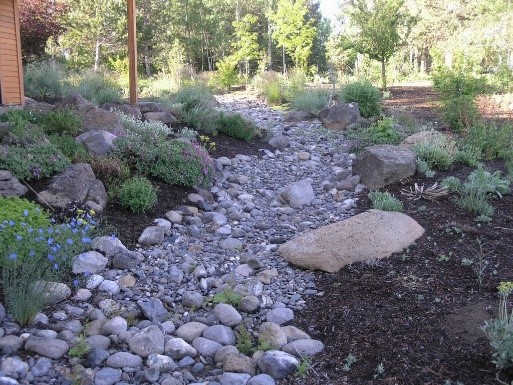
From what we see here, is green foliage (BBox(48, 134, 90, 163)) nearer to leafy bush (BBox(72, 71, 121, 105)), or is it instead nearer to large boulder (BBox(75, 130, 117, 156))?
large boulder (BBox(75, 130, 117, 156))

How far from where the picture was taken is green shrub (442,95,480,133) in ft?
27.2

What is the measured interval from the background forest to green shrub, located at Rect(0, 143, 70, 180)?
26.2ft

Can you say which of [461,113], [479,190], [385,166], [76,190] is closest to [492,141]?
[461,113]

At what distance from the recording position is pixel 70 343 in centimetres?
312

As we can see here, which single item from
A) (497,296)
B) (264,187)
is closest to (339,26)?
(264,187)

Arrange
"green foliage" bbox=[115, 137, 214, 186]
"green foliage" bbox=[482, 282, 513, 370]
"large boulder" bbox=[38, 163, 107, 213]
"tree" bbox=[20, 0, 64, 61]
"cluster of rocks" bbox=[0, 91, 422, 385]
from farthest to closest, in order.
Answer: "tree" bbox=[20, 0, 64, 61]
"green foliage" bbox=[115, 137, 214, 186]
"large boulder" bbox=[38, 163, 107, 213]
"cluster of rocks" bbox=[0, 91, 422, 385]
"green foliage" bbox=[482, 282, 513, 370]

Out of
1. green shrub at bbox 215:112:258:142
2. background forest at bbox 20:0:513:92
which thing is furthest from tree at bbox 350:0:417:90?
green shrub at bbox 215:112:258:142

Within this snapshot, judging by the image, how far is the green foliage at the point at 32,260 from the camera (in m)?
3.21

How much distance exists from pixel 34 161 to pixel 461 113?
→ 658cm

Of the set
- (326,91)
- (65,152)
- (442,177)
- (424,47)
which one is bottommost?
(442,177)

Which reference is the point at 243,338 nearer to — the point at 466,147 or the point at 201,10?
the point at 466,147

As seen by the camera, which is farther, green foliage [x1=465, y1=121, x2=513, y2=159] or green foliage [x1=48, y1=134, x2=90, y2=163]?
green foliage [x1=465, y1=121, x2=513, y2=159]

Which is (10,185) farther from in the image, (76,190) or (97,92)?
(97,92)

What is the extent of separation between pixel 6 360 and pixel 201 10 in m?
25.1
